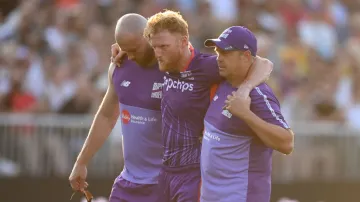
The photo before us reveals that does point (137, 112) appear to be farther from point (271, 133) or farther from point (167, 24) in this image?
point (271, 133)

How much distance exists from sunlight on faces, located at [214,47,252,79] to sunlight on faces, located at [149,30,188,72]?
17.4 inches

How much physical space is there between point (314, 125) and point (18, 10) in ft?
15.7

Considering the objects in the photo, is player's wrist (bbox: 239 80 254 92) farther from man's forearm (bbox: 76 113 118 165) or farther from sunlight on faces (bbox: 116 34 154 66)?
man's forearm (bbox: 76 113 118 165)

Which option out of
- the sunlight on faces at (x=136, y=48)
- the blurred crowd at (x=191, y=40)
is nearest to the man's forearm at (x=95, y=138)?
the sunlight on faces at (x=136, y=48)

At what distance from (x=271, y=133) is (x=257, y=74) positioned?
57cm

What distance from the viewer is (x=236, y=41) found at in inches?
300

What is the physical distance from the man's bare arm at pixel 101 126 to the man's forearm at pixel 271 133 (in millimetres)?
1924

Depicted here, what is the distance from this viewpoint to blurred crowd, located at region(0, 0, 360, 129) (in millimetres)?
14375

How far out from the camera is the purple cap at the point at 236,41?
761 cm

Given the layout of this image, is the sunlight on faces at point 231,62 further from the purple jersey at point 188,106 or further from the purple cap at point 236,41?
the purple jersey at point 188,106

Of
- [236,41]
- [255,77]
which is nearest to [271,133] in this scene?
[255,77]

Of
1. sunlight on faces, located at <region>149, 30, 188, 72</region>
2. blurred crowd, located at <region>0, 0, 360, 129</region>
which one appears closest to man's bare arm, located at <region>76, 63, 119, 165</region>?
sunlight on faces, located at <region>149, 30, 188, 72</region>

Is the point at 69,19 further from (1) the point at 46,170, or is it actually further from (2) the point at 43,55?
(1) the point at 46,170

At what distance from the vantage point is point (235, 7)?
55.5ft
